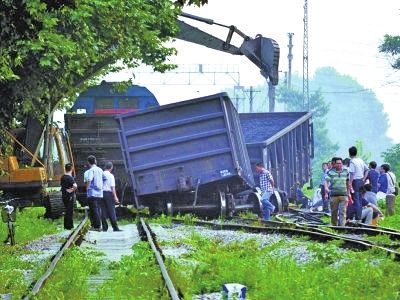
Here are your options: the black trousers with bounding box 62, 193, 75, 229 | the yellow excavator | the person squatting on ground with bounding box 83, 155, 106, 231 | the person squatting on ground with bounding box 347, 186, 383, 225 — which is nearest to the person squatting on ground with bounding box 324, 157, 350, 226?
the person squatting on ground with bounding box 347, 186, 383, 225

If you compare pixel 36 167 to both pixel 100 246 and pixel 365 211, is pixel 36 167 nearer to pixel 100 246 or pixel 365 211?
pixel 365 211

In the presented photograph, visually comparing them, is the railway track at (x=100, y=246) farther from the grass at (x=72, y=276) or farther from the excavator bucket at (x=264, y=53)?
the excavator bucket at (x=264, y=53)

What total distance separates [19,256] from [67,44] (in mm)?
9233

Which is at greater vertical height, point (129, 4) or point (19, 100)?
point (129, 4)

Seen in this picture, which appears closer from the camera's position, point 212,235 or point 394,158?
point 212,235

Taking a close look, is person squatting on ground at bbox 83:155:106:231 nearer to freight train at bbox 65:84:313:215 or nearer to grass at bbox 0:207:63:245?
grass at bbox 0:207:63:245

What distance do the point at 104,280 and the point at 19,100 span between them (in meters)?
15.6

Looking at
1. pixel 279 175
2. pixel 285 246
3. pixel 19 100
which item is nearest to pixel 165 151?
pixel 19 100

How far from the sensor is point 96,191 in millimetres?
23062

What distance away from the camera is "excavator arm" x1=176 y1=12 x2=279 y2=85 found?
101 ft

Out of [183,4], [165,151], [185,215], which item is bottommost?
[185,215]

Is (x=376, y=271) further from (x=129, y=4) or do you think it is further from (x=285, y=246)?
(x=129, y=4)

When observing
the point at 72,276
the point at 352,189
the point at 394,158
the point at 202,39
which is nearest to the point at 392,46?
the point at 394,158

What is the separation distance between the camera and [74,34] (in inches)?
1112
